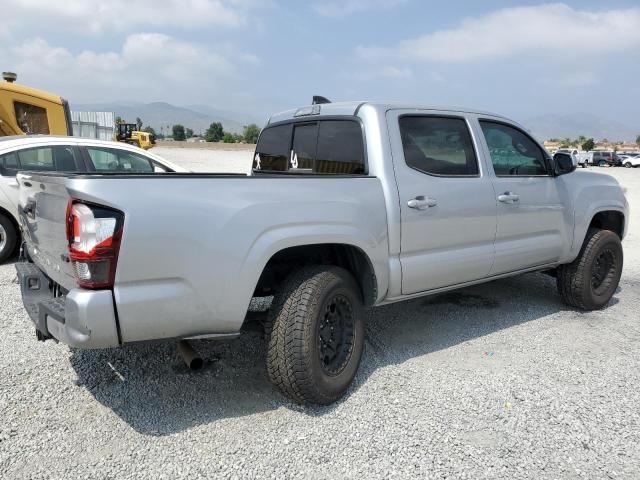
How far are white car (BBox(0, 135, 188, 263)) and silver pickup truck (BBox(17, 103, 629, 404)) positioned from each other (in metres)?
3.22

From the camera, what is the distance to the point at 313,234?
3154mm

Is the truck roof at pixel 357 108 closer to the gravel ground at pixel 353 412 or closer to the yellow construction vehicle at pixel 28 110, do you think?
the gravel ground at pixel 353 412

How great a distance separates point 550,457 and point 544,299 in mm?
3146

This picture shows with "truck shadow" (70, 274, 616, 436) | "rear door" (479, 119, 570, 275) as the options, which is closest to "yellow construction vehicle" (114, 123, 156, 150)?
"truck shadow" (70, 274, 616, 436)

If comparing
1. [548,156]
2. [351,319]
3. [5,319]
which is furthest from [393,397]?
[5,319]

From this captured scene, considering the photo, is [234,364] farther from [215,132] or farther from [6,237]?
[215,132]

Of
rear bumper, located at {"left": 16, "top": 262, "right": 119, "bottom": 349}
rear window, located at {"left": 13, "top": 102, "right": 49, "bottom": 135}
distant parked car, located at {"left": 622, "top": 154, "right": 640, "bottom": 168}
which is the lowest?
distant parked car, located at {"left": 622, "top": 154, "right": 640, "bottom": 168}

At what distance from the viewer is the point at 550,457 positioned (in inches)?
111

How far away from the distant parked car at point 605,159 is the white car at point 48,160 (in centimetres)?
5235

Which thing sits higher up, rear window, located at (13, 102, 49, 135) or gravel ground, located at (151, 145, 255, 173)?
rear window, located at (13, 102, 49, 135)

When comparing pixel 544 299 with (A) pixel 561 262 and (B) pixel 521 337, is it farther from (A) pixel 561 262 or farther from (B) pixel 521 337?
(B) pixel 521 337

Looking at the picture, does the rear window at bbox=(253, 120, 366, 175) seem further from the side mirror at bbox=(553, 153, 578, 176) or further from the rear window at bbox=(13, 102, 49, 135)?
→ the rear window at bbox=(13, 102, 49, 135)

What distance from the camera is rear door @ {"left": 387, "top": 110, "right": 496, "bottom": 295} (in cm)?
369

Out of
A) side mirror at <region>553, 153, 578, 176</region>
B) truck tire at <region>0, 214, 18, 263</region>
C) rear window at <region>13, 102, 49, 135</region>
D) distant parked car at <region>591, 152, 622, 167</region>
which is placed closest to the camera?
side mirror at <region>553, 153, 578, 176</region>
